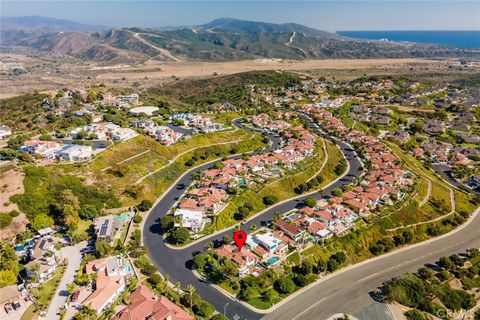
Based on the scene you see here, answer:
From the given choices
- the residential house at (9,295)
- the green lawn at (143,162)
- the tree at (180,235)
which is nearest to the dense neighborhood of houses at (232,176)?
the tree at (180,235)

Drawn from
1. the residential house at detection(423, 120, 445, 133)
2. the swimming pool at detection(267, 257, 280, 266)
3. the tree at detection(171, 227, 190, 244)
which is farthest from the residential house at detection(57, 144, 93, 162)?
the residential house at detection(423, 120, 445, 133)

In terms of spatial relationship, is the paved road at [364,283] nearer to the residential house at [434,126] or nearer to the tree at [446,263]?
the tree at [446,263]

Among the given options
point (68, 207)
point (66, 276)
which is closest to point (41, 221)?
point (68, 207)

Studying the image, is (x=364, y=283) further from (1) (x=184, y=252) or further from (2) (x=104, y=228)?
(2) (x=104, y=228)

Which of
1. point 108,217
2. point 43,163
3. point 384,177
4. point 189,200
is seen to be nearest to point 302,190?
point 384,177

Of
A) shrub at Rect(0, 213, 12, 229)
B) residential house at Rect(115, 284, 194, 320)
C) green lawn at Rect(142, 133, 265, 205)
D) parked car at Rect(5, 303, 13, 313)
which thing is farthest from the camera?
green lawn at Rect(142, 133, 265, 205)

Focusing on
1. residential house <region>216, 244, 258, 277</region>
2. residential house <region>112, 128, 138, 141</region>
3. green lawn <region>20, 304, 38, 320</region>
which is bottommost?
green lawn <region>20, 304, 38, 320</region>

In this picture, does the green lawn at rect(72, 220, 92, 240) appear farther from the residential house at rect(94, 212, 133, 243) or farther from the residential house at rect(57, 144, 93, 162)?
the residential house at rect(57, 144, 93, 162)
